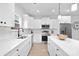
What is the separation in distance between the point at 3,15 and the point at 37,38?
6.24 m

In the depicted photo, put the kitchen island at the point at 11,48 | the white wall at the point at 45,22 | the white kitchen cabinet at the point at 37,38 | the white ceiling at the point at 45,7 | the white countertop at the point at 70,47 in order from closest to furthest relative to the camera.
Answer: the white countertop at the point at 70,47 < the kitchen island at the point at 11,48 < the white ceiling at the point at 45,7 < the white kitchen cabinet at the point at 37,38 < the white wall at the point at 45,22

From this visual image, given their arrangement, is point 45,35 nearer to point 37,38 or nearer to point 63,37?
point 37,38

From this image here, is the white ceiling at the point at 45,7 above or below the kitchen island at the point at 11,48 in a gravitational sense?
above

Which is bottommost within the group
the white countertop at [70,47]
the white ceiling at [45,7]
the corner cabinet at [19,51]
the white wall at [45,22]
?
the corner cabinet at [19,51]

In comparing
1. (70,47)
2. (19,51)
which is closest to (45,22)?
(19,51)

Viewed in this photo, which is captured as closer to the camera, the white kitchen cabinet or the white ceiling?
the white ceiling

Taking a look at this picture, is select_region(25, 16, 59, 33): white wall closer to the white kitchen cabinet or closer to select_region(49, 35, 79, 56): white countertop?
the white kitchen cabinet

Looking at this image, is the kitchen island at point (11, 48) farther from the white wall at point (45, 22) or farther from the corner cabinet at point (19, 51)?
the white wall at point (45, 22)

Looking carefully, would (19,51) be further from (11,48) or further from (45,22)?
(45,22)

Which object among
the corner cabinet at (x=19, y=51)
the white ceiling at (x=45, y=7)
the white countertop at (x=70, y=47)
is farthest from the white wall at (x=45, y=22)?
the white countertop at (x=70, y=47)

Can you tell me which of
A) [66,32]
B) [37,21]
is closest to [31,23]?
[37,21]

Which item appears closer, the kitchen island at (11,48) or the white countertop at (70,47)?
the white countertop at (70,47)

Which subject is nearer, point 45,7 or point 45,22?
point 45,7

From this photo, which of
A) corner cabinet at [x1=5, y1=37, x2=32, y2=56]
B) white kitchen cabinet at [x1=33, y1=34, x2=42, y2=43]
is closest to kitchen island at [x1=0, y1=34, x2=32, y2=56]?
corner cabinet at [x1=5, y1=37, x2=32, y2=56]
